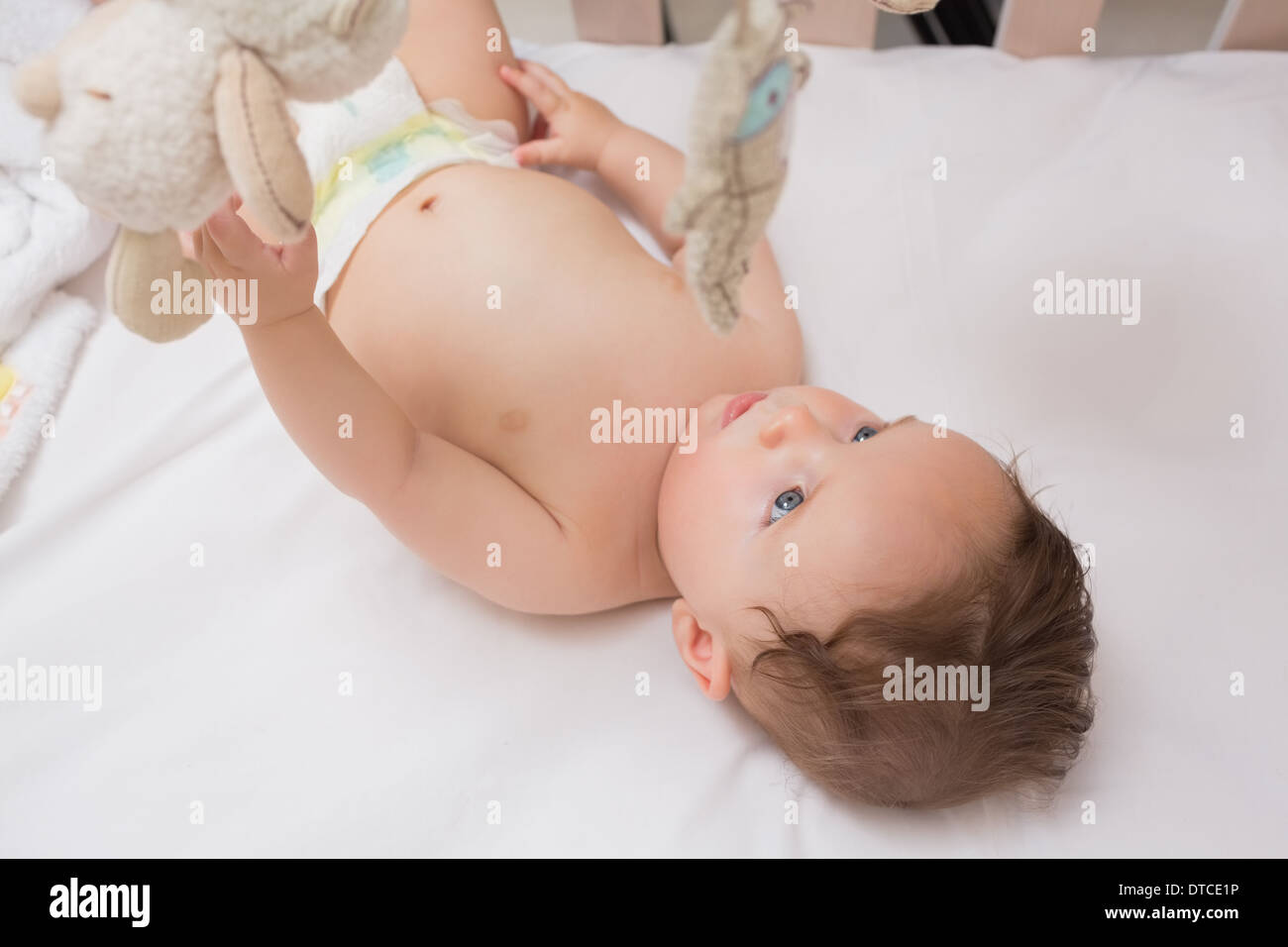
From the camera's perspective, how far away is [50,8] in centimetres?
110

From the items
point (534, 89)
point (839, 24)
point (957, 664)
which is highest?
point (839, 24)

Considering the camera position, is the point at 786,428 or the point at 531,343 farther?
the point at 531,343

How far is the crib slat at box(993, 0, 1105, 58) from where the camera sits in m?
1.21

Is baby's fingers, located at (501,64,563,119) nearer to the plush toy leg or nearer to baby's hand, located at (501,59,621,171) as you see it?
baby's hand, located at (501,59,621,171)

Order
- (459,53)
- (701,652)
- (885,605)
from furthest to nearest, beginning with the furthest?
(459,53) < (701,652) < (885,605)

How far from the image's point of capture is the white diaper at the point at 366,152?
1.01m

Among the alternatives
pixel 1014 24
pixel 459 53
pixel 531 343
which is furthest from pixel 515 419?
pixel 1014 24

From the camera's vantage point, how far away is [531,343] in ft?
3.08

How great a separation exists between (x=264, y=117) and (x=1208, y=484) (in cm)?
93

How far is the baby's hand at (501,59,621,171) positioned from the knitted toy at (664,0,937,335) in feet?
2.28

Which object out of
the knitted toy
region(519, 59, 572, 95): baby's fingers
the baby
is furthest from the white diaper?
the knitted toy

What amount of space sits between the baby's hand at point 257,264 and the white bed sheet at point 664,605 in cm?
36

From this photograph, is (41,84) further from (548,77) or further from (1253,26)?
(1253,26)

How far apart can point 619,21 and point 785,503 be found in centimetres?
75
